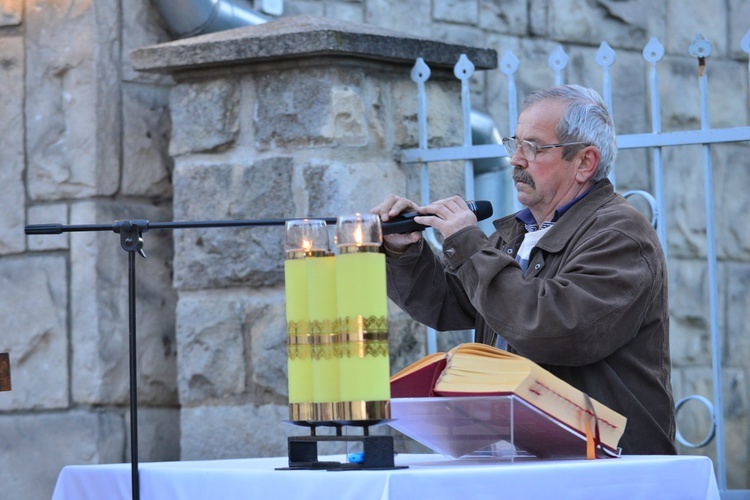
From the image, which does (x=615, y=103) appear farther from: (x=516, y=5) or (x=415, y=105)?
(x=415, y=105)

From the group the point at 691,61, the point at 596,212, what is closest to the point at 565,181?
the point at 596,212

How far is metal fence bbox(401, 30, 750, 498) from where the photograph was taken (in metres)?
3.80

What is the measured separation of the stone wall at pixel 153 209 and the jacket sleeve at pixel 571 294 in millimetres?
1259

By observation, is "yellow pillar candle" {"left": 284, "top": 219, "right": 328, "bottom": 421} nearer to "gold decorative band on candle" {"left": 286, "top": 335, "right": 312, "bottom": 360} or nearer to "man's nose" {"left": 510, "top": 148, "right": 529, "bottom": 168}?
"gold decorative band on candle" {"left": 286, "top": 335, "right": 312, "bottom": 360}

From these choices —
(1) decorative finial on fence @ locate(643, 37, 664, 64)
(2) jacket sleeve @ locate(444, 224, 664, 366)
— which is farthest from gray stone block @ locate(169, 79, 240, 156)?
(2) jacket sleeve @ locate(444, 224, 664, 366)

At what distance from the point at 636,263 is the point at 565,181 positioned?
0.36 meters

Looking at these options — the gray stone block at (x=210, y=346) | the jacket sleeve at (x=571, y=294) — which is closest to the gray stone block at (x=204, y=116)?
the gray stone block at (x=210, y=346)

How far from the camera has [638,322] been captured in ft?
9.02

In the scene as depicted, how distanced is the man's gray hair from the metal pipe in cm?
168

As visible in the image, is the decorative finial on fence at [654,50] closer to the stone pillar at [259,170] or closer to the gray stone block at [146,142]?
the stone pillar at [259,170]

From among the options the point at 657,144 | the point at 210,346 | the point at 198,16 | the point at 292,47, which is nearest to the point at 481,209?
the point at 657,144

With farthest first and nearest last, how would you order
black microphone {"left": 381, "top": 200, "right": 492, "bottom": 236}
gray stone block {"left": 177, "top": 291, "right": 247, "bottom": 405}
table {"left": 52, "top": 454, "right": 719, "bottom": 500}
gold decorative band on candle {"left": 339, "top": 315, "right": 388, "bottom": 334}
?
gray stone block {"left": 177, "top": 291, "right": 247, "bottom": 405} < black microphone {"left": 381, "top": 200, "right": 492, "bottom": 236} < gold decorative band on candle {"left": 339, "top": 315, "right": 388, "bottom": 334} < table {"left": 52, "top": 454, "right": 719, "bottom": 500}

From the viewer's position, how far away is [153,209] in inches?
171

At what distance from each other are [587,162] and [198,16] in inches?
71.7
